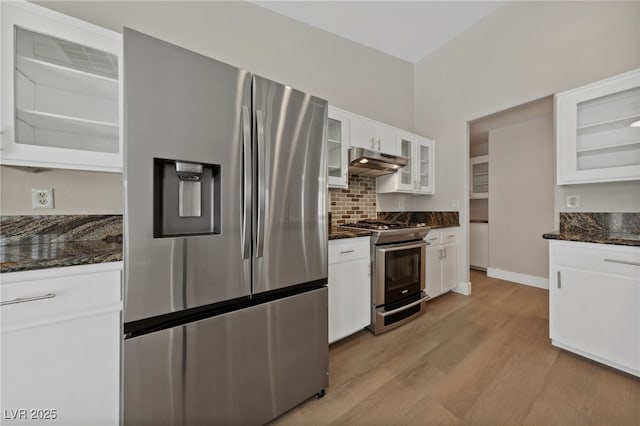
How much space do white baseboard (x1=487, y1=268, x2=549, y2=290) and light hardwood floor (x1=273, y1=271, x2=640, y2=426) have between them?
1.35 m

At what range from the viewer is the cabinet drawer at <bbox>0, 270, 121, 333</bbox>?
80 centimetres

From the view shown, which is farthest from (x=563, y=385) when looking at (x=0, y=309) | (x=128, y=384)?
(x=0, y=309)

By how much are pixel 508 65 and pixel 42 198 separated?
13.8ft

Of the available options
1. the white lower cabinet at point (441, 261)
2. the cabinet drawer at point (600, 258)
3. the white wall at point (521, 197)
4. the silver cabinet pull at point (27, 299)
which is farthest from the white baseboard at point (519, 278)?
the silver cabinet pull at point (27, 299)

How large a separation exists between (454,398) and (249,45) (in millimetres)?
3190

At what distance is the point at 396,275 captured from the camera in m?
2.20

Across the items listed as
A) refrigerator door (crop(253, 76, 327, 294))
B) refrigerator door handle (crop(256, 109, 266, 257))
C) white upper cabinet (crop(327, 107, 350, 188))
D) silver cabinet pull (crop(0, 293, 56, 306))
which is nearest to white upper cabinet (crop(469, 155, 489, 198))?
white upper cabinet (crop(327, 107, 350, 188))

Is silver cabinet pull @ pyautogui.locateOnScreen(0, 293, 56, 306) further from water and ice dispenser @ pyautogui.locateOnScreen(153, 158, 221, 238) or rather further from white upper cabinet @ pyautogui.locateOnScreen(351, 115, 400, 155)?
white upper cabinet @ pyautogui.locateOnScreen(351, 115, 400, 155)

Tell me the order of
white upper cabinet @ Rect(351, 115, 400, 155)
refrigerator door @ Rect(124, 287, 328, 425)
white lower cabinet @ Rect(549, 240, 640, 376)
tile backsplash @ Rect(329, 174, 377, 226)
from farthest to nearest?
1. tile backsplash @ Rect(329, 174, 377, 226)
2. white upper cabinet @ Rect(351, 115, 400, 155)
3. white lower cabinet @ Rect(549, 240, 640, 376)
4. refrigerator door @ Rect(124, 287, 328, 425)

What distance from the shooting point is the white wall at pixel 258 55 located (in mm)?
1529

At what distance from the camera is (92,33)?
123 cm

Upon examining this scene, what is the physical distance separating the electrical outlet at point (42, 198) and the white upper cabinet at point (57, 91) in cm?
40

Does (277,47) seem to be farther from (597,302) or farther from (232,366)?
(597,302)

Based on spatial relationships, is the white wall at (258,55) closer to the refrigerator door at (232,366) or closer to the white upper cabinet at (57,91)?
the white upper cabinet at (57,91)
